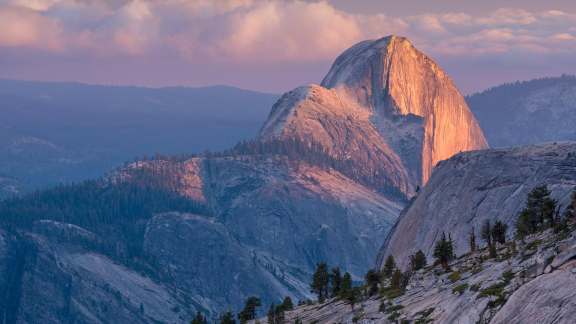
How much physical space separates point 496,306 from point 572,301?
1184 centimetres

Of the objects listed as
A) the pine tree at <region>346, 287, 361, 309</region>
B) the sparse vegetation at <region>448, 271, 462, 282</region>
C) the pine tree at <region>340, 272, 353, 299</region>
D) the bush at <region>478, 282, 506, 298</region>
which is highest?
the bush at <region>478, 282, 506, 298</region>

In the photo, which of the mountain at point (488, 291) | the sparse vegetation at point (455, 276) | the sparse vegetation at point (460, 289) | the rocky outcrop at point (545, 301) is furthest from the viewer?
the sparse vegetation at point (455, 276)

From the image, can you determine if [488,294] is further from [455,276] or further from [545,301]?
[455,276]

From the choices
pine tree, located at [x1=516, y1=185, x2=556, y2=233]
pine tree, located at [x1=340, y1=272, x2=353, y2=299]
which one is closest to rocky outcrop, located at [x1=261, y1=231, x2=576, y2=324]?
pine tree, located at [x1=340, y1=272, x2=353, y2=299]

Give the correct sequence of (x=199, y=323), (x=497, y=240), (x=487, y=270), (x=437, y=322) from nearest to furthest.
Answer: (x=437, y=322)
(x=487, y=270)
(x=497, y=240)
(x=199, y=323)

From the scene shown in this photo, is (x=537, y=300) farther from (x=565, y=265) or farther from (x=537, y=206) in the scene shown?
(x=537, y=206)

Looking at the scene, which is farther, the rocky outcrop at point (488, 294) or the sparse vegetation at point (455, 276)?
the sparse vegetation at point (455, 276)

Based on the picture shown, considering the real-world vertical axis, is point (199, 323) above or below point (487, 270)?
below

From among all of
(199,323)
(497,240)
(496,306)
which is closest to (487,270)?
(496,306)

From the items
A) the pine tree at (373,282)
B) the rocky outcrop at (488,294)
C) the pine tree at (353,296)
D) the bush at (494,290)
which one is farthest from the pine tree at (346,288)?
the bush at (494,290)

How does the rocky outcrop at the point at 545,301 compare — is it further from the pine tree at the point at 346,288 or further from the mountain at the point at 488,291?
the pine tree at the point at 346,288

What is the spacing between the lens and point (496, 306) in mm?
100625

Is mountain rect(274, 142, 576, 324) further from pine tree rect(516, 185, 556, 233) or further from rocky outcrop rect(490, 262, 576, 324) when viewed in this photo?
pine tree rect(516, 185, 556, 233)

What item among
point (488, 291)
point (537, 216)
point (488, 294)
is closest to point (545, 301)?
point (488, 294)
